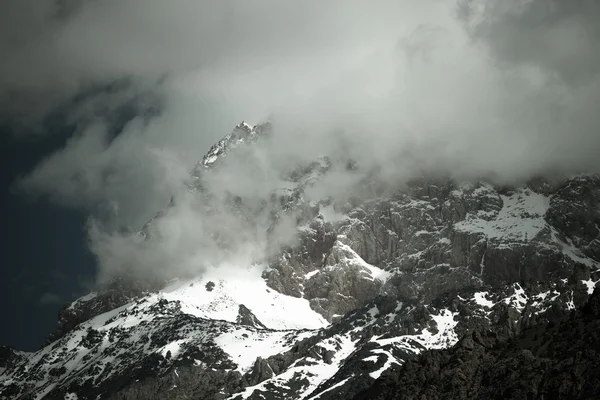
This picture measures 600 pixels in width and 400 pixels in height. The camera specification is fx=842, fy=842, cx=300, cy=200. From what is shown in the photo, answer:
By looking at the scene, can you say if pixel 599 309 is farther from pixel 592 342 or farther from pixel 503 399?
pixel 503 399

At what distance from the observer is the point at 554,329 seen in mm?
197750

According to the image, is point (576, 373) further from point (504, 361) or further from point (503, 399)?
point (504, 361)

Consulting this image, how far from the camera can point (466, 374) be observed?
639ft

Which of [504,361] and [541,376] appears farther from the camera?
[504,361]

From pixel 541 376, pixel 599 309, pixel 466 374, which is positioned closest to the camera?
pixel 541 376

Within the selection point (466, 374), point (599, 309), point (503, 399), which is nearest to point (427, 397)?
point (466, 374)

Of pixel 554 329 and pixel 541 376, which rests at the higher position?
pixel 554 329

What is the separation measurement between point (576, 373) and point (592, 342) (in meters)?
17.4

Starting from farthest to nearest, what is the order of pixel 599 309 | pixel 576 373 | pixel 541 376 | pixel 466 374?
pixel 466 374, pixel 599 309, pixel 541 376, pixel 576 373

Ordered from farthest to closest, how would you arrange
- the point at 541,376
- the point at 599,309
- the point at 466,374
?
the point at 466,374 < the point at 599,309 < the point at 541,376

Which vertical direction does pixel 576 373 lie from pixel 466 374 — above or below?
below

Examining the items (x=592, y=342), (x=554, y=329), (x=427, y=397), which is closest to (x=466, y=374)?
(x=427, y=397)

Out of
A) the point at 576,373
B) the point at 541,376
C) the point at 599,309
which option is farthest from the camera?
the point at 599,309

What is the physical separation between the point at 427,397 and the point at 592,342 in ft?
136
